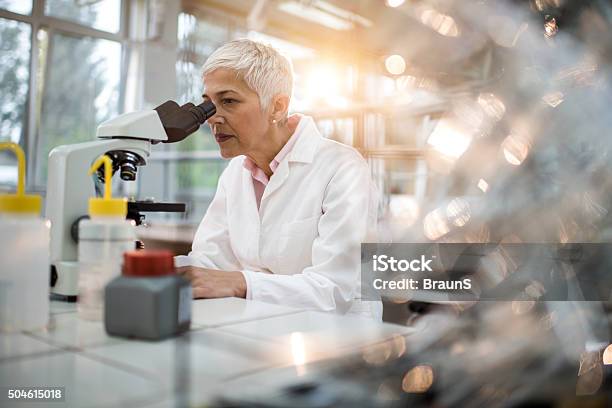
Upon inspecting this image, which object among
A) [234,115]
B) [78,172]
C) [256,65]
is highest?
[256,65]

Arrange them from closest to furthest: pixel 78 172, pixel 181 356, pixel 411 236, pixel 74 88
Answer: pixel 181 356 → pixel 78 172 → pixel 411 236 → pixel 74 88

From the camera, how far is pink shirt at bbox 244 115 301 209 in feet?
4.91

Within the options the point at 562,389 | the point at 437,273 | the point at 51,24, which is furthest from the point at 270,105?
the point at 51,24

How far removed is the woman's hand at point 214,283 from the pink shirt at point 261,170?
0.54m

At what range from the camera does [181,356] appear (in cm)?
55

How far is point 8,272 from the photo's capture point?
0.63 metres

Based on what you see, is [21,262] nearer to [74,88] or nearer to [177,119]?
[177,119]

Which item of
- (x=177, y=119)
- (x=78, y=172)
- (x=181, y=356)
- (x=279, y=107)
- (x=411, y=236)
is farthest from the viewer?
(x=411, y=236)

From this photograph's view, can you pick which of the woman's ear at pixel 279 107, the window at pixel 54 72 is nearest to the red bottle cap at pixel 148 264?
the woman's ear at pixel 279 107

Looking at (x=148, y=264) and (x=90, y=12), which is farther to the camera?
(x=90, y=12)

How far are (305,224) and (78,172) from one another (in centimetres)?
63

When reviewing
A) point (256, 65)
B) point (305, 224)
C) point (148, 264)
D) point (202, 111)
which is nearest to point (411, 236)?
point (305, 224)

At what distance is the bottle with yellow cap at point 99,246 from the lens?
69 cm

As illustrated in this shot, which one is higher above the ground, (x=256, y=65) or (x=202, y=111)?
(x=256, y=65)
